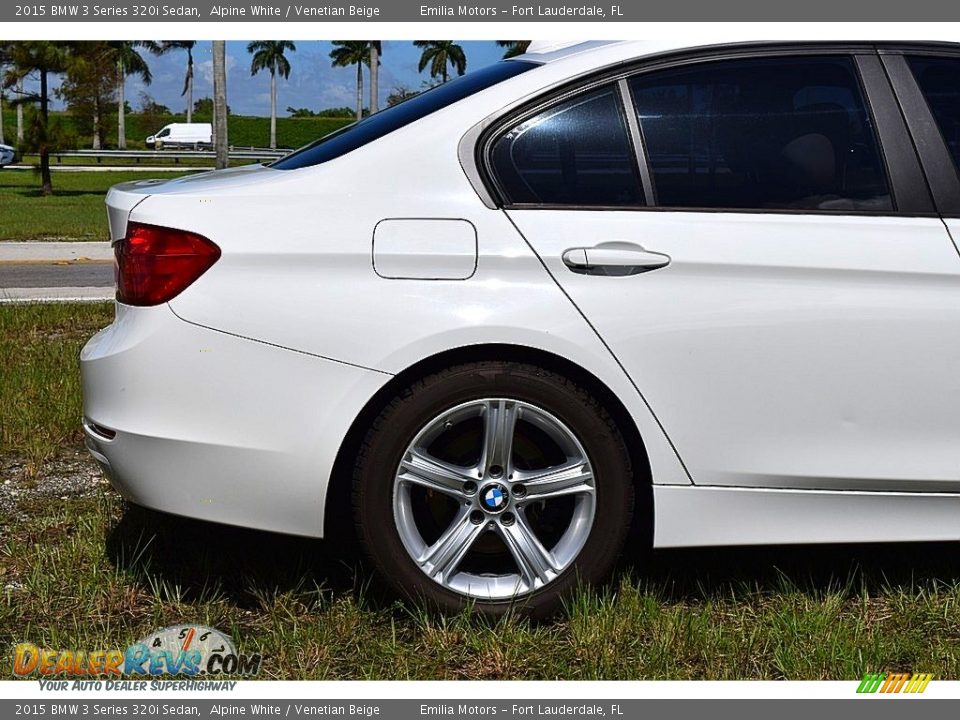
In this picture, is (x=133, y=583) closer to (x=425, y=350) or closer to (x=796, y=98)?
(x=425, y=350)

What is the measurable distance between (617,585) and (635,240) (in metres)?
1.12

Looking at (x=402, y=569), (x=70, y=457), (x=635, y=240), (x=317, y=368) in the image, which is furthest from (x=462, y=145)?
(x=70, y=457)

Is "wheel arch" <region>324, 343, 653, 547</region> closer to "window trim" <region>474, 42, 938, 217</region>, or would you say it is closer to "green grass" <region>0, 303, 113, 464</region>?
"window trim" <region>474, 42, 938, 217</region>

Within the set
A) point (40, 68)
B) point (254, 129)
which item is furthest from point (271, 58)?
point (40, 68)

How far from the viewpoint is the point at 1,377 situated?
5984mm

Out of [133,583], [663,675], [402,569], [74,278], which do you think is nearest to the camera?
[663,675]

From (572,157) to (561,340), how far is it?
0.54m

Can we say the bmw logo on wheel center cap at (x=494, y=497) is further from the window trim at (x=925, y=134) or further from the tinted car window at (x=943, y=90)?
the tinted car window at (x=943, y=90)

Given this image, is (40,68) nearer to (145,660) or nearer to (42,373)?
(42,373)

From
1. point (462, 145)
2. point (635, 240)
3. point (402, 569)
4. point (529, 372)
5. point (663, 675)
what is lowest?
point (663, 675)

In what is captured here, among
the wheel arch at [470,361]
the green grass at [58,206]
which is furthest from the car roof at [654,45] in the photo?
the green grass at [58,206]

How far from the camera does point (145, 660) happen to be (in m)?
3.07

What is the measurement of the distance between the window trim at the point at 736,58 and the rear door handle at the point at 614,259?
0.13 meters

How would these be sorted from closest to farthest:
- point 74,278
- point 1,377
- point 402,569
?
1. point 402,569
2. point 1,377
3. point 74,278
